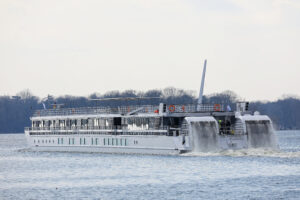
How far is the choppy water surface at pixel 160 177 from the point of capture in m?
54.4

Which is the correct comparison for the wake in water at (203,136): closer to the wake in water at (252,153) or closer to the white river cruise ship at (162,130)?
the white river cruise ship at (162,130)

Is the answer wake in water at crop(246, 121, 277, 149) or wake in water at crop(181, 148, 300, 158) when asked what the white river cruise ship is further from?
wake in water at crop(181, 148, 300, 158)

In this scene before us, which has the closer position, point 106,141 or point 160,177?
point 160,177

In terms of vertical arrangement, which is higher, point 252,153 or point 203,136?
point 203,136

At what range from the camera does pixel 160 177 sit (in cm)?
6366

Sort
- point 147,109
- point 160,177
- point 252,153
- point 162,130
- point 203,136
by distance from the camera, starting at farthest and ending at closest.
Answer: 1. point 147,109
2. point 162,130
3. point 203,136
4. point 252,153
5. point 160,177

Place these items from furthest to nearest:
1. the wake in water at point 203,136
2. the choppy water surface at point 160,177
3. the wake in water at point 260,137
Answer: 1. the wake in water at point 260,137
2. the wake in water at point 203,136
3. the choppy water surface at point 160,177

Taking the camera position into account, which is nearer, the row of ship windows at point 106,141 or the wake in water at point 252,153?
the wake in water at point 252,153

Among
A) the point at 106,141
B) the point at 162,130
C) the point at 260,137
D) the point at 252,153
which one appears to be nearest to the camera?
the point at 252,153

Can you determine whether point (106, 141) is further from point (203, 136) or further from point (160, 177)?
point (160, 177)

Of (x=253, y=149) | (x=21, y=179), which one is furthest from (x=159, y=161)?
(x=21, y=179)

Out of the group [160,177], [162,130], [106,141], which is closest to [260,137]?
[162,130]

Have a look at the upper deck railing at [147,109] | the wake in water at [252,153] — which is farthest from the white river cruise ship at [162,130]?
the wake in water at [252,153]

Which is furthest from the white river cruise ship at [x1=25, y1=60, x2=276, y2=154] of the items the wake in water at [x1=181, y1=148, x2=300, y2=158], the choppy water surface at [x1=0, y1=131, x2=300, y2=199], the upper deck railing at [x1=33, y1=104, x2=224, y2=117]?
the choppy water surface at [x1=0, y1=131, x2=300, y2=199]
